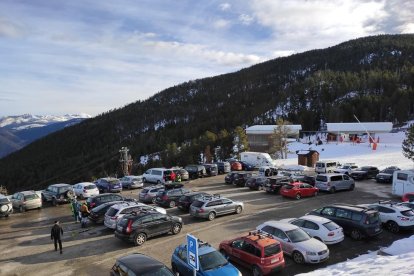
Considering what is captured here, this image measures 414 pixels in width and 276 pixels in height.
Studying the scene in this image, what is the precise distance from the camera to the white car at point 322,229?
1847 cm

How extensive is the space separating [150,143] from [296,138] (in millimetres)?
80261

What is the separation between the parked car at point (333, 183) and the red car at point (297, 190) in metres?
1.95

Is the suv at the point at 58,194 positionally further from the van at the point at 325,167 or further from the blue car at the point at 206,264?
the van at the point at 325,167

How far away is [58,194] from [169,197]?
32.1ft

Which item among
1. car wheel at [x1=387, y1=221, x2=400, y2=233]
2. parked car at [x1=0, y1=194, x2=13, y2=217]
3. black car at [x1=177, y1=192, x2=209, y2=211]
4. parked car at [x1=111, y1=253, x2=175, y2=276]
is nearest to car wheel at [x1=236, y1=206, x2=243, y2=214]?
black car at [x1=177, y1=192, x2=209, y2=211]

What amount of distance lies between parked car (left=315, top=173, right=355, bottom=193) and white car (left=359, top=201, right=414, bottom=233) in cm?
1124

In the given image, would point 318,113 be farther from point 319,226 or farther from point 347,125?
point 319,226

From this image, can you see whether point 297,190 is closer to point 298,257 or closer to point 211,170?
point 298,257

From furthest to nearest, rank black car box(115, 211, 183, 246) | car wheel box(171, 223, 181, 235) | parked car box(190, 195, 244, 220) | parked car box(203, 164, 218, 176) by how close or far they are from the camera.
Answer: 1. parked car box(203, 164, 218, 176)
2. parked car box(190, 195, 244, 220)
3. car wheel box(171, 223, 181, 235)
4. black car box(115, 211, 183, 246)

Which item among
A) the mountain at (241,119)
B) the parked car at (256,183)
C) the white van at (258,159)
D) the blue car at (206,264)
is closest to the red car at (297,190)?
the parked car at (256,183)

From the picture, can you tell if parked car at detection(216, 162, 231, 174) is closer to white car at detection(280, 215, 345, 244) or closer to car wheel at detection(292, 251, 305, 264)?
white car at detection(280, 215, 345, 244)

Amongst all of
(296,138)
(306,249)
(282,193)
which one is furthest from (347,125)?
(306,249)

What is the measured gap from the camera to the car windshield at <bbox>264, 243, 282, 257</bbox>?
15023mm

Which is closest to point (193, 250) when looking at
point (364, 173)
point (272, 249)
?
point (272, 249)
